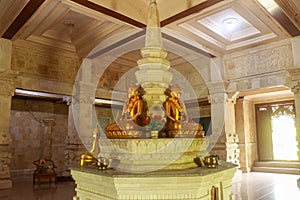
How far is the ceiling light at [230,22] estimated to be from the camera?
20.2ft

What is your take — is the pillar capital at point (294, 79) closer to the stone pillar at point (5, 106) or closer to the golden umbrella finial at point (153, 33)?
the golden umbrella finial at point (153, 33)

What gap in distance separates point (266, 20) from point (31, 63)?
6.24m

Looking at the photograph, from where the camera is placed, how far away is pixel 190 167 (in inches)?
120

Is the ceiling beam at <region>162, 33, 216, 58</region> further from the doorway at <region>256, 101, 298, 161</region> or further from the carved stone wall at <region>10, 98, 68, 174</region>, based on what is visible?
the carved stone wall at <region>10, 98, 68, 174</region>

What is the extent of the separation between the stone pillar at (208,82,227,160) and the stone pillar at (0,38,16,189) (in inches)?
218

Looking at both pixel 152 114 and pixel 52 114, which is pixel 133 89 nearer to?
pixel 152 114

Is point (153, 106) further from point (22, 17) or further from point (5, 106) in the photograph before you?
point (5, 106)

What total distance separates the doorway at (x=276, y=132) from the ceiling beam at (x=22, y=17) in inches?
352

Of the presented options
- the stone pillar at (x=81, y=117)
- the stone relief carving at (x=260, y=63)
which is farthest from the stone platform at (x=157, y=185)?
the stone relief carving at (x=260, y=63)

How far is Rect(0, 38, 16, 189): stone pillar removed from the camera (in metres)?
5.96

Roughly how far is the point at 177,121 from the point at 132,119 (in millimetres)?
619

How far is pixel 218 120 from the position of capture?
7.80 m

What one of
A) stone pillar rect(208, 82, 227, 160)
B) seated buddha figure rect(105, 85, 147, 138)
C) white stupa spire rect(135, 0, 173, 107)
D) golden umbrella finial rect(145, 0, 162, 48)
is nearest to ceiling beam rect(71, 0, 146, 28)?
golden umbrella finial rect(145, 0, 162, 48)

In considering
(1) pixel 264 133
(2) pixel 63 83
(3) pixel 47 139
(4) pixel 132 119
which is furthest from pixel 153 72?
(1) pixel 264 133
